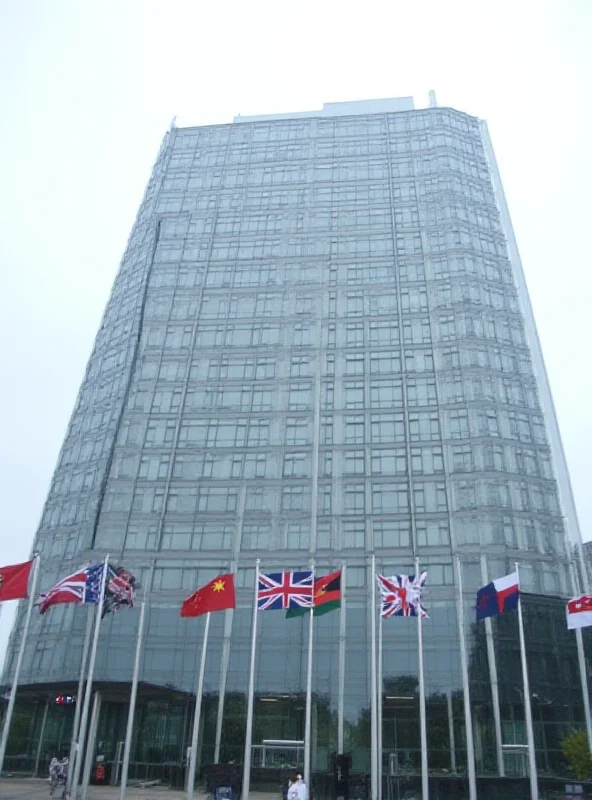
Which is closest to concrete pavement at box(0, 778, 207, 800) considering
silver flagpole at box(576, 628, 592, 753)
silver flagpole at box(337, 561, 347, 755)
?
silver flagpole at box(337, 561, 347, 755)

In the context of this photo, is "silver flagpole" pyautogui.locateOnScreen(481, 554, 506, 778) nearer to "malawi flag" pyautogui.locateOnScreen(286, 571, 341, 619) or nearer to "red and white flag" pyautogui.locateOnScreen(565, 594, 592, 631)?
"red and white flag" pyautogui.locateOnScreen(565, 594, 592, 631)

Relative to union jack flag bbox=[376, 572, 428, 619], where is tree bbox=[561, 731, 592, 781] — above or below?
below

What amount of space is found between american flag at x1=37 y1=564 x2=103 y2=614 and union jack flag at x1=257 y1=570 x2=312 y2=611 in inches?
344

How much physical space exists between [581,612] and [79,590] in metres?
26.1

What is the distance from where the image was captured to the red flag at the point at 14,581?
1462 inches

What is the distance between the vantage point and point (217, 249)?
83125mm

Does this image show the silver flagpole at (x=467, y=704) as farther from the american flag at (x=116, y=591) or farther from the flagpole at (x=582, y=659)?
the american flag at (x=116, y=591)

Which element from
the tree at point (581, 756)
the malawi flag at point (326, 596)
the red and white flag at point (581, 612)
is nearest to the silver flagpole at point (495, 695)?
the tree at point (581, 756)

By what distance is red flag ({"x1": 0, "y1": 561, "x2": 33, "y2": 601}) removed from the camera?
3712 centimetres

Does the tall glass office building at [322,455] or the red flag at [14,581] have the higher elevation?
the tall glass office building at [322,455]

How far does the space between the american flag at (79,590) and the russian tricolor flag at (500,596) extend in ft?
68.4

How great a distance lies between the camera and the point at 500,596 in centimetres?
3878

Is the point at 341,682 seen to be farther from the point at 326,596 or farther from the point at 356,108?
the point at 356,108

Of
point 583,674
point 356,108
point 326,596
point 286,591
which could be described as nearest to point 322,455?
point 583,674
